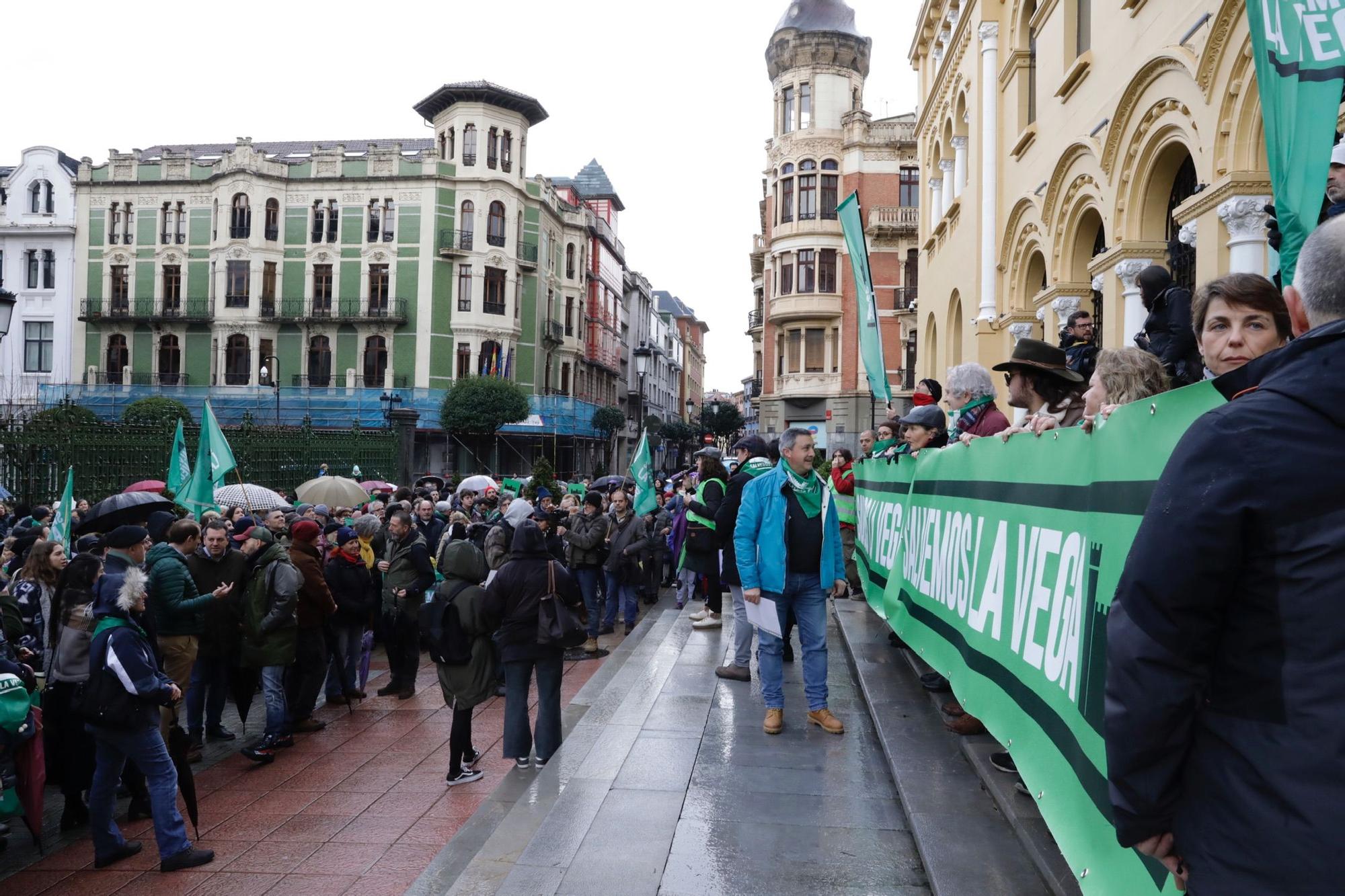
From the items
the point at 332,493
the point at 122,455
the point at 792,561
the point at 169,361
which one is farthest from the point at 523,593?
the point at 169,361

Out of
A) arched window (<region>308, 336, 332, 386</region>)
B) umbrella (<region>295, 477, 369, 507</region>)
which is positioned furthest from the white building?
umbrella (<region>295, 477, 369, 507</region>)

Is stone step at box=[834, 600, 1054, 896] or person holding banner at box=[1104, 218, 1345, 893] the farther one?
stone step at box=[834, 600, 1054, 896]

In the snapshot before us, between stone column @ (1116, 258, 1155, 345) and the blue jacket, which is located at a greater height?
stone column @ (1116, 258, 1155, 345)

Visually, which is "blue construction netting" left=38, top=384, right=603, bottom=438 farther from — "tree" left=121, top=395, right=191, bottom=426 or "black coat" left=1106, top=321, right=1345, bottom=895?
"black coat" left=1106, top=321, right=1345, bottom=895

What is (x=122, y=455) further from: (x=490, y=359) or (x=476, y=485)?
(x=490, y=359)

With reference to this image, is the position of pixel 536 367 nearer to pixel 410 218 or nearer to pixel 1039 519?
pixel 410 218

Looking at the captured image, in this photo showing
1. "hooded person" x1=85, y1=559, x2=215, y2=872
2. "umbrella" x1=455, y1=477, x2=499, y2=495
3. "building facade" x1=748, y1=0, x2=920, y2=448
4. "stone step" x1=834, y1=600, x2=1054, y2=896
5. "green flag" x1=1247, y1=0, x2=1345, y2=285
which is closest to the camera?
"stone step" x1=834, y1=600, x2=1054, y2=896

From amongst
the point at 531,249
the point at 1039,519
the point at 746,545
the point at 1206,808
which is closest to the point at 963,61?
the point at 746,545

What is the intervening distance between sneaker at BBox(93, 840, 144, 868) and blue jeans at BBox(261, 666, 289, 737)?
1898 mm

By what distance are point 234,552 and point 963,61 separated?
15571 millimetres

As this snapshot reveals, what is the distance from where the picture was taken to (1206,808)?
1.83 metres

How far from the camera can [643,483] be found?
1496 cm

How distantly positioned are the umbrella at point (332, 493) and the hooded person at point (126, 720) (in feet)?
34.3

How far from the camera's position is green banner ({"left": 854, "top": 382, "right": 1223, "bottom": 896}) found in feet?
8.93
